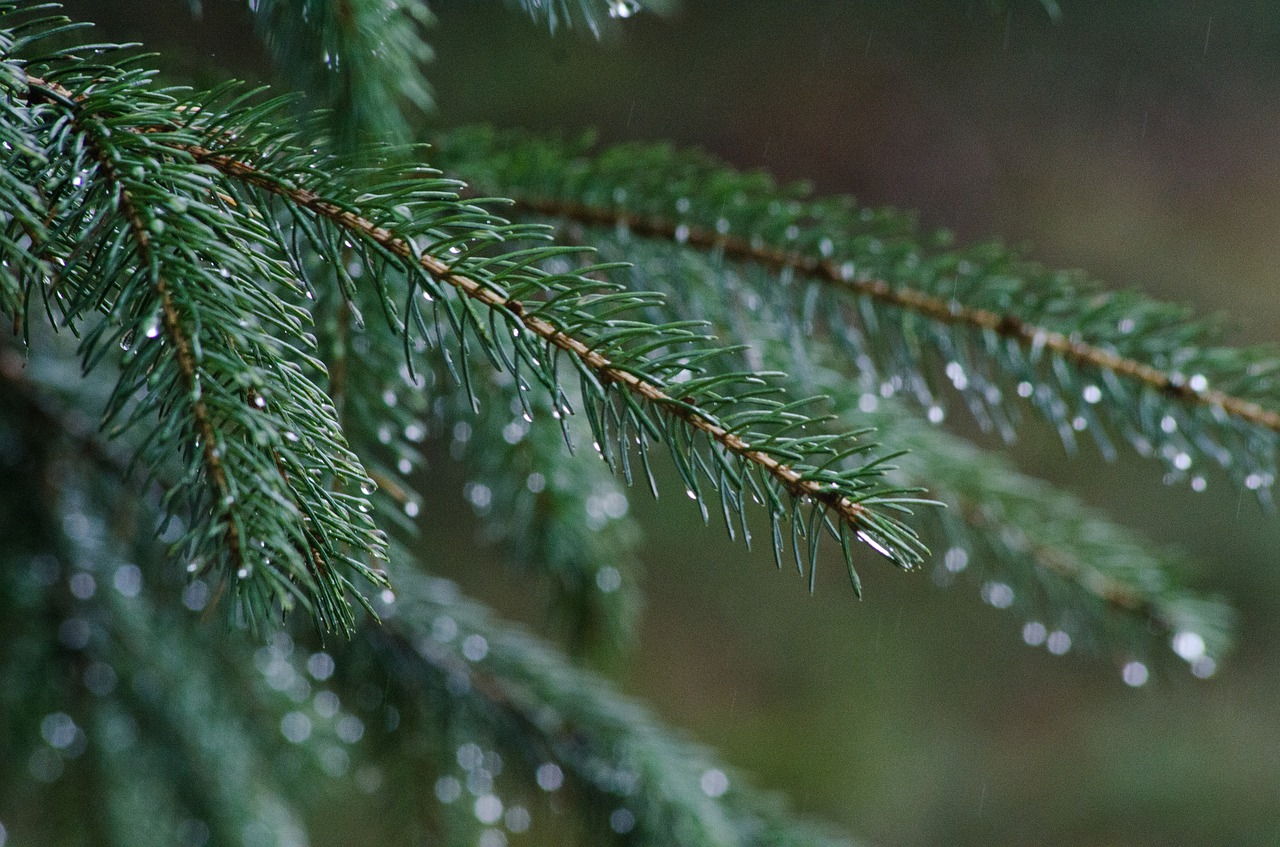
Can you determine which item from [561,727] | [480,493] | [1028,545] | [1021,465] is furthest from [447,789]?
A: [1021,465]

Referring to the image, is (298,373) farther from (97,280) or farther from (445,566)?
(445,566)

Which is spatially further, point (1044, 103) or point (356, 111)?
point (1044, 103)

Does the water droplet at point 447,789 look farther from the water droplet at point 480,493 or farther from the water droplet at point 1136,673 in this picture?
the water droplet at point 1136,673

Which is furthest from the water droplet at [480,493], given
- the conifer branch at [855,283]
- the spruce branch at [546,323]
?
the spruce branch at [546,323]

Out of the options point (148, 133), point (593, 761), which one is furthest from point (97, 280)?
point (593, 761)

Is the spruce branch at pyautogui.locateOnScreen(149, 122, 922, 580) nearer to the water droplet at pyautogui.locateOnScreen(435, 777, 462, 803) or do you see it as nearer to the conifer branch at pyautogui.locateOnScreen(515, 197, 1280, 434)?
the conifer branch at pyautogui.locateOnScreen(515, 197, 1280, 434)

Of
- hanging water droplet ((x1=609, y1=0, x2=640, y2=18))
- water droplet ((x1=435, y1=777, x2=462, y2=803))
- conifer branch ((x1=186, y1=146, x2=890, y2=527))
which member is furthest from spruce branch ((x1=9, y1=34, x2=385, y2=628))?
water droplet ((x1=435, y1=777, x2=462, y2=803))

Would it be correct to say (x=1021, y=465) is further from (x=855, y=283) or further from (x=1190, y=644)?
(x=855, y=283)

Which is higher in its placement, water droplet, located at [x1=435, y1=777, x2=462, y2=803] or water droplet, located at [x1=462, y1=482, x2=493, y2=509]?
water droplet, located at [x1=462, y1=482, x2=493, y2=509]
